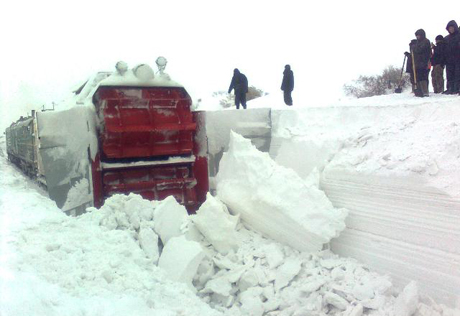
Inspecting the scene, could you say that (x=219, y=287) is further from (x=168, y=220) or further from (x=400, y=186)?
(x=400, y=186)

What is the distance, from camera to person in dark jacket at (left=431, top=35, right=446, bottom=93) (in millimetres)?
7414

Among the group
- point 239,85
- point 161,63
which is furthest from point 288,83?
point 161,63

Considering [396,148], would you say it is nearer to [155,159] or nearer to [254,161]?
[254,161]

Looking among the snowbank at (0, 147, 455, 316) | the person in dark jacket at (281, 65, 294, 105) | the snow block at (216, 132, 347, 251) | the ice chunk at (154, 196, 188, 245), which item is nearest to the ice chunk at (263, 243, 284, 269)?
the snowbank at (0, 147, 455, 316)

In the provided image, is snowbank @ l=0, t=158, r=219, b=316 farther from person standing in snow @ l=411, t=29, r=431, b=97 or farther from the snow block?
person standing in snow @ l=411, t=29, r=431, b=97

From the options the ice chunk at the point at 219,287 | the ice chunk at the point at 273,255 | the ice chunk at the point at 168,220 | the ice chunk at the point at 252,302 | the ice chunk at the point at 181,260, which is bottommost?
the ice chunk at the point at 252,302

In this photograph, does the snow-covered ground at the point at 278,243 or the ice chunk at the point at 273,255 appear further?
the ice chunk at the point at 273,255

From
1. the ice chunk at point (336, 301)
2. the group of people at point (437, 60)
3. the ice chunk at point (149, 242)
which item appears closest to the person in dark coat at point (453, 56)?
the group of people at point (437, 60)

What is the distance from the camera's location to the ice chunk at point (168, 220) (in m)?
3.99

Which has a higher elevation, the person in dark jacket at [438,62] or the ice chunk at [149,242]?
the person in dark jacket at [438,62]

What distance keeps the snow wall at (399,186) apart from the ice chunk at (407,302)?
294 millimetres

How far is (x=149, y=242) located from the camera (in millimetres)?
3764

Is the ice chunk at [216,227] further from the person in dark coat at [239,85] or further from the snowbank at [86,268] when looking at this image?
the person in dark coat at [239,85]

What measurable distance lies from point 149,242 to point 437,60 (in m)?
6.35
